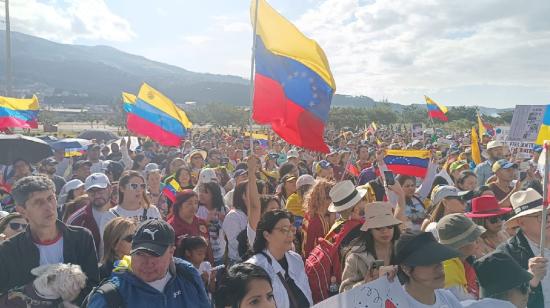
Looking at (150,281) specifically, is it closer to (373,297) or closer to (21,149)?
(373,297)

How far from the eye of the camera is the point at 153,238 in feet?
8.35

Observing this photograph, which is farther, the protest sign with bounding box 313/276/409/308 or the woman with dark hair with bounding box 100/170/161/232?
the woman with dark hair with bounding box 100/170/161/232

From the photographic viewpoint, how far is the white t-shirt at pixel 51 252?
312cm

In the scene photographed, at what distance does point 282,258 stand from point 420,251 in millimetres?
1244

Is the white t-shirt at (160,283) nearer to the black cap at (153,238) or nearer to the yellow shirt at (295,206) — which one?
the black cap at (153,238)

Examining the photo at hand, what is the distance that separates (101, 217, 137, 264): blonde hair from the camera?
359 centimetres

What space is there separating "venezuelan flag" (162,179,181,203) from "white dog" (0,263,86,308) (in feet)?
11.0

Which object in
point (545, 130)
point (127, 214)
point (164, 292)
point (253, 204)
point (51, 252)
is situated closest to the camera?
point (164, 292)

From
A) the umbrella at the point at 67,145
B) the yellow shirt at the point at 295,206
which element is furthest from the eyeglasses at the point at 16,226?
the umbrella at the point at 67,145

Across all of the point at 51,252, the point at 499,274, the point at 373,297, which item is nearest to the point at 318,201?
the point at 499,274

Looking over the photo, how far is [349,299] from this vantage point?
229 cm

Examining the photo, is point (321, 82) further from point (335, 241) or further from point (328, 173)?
point (328, 173)

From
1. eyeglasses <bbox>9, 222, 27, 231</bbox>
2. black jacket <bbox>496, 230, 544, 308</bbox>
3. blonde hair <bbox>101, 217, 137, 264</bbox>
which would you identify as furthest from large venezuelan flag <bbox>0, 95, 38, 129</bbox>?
black jacket <bbox>496, 230, 544, 308</bbox>

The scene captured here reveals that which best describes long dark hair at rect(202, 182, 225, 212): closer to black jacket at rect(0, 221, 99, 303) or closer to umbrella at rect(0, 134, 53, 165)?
black jacket at rect(0, 221, 99, 303)
